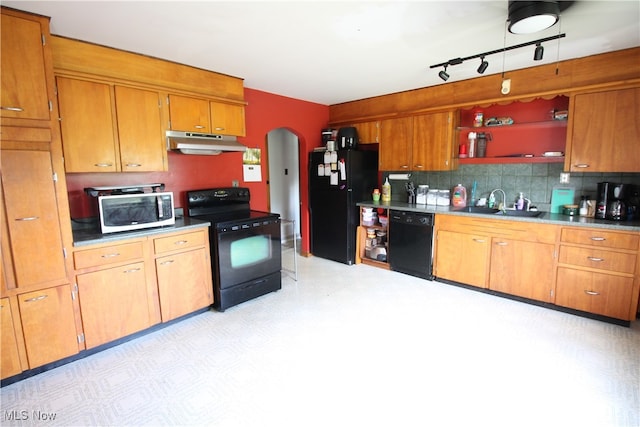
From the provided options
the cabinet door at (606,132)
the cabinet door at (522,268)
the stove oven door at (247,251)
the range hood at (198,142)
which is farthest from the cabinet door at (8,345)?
the cabinet door at (606,132)

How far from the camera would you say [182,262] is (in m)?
2.81

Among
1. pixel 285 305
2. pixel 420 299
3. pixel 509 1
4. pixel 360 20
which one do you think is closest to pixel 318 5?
pixel 360 20

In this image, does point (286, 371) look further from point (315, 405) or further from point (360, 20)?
point (360, 20)

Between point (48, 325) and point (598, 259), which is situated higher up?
point (598, 259)

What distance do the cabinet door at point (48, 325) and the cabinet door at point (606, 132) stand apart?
4415 mm

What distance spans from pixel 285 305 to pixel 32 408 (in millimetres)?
1926

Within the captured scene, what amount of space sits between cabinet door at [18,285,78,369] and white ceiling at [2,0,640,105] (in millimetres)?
1859

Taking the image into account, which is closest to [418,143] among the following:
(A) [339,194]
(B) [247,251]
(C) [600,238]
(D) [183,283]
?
(A) [339,194]

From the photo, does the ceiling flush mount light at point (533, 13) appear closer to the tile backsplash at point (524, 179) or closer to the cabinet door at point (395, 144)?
the tile backsplash at point (524, 179)

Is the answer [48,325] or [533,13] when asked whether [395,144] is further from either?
[48,325]

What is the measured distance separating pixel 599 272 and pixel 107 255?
4094mm

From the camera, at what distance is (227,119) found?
131 inches

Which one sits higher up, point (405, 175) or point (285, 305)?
point (405, 175)

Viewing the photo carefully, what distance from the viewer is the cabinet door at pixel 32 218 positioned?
199 centimetres
